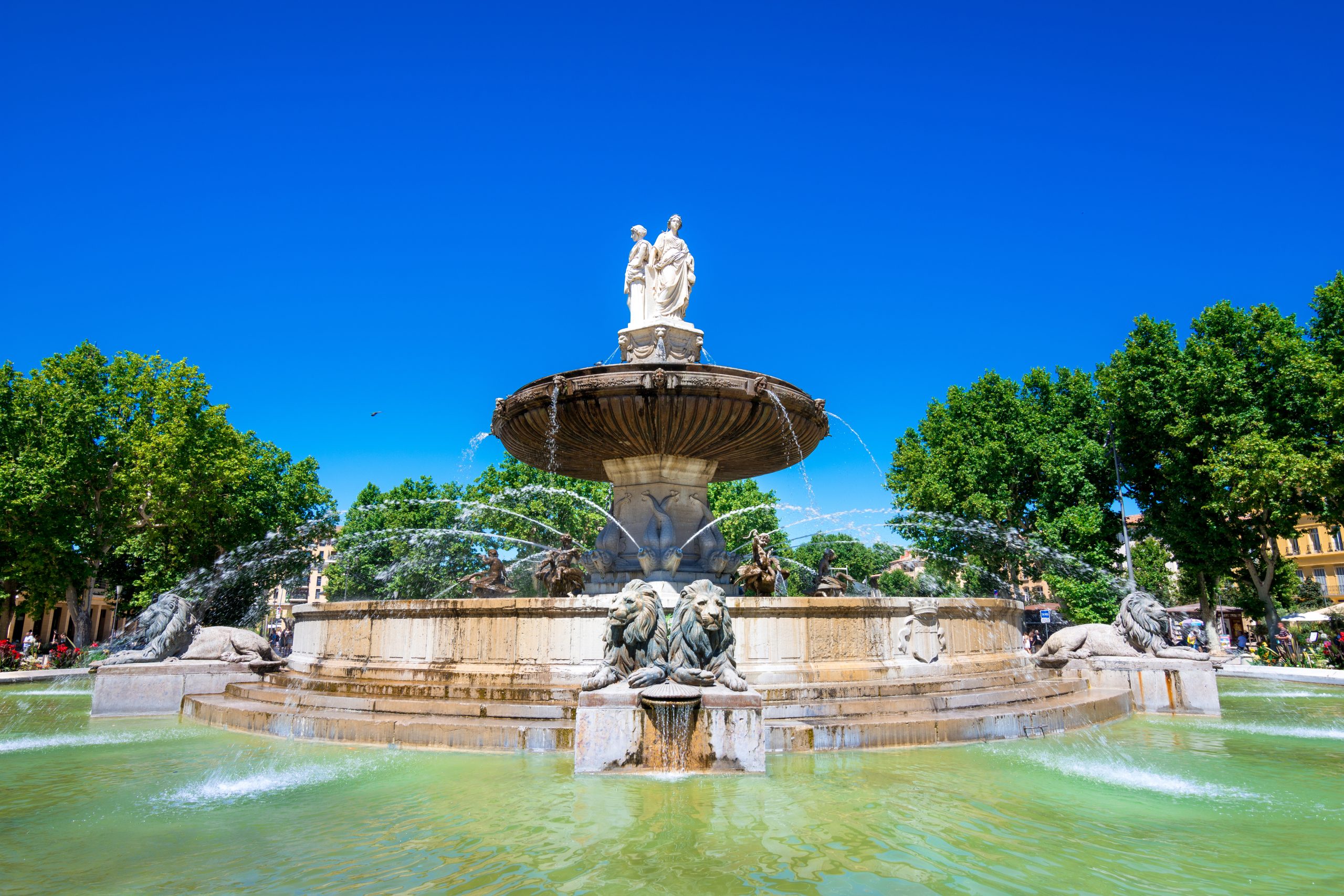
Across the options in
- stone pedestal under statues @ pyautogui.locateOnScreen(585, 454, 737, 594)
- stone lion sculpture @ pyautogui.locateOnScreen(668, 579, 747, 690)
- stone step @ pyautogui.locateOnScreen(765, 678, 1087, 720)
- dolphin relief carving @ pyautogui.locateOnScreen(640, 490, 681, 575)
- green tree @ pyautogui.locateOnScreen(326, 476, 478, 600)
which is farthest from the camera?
green tree @ pyautogui.locateOnScreen(326, 476, 478, 600)

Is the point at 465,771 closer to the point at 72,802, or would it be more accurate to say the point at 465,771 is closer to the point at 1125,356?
the point at 72,802

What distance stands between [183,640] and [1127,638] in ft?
42.2

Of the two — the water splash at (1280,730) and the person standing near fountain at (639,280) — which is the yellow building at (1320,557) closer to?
the water splash at (1280,730)

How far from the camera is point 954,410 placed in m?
28.7

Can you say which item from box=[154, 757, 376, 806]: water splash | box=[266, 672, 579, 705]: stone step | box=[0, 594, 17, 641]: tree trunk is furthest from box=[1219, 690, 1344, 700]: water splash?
box=[0, 594, 17, 641]: tree trunk

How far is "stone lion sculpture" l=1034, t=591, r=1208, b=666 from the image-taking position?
10273 mm

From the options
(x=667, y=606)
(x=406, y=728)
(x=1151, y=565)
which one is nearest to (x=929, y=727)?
(x=667, y=606)

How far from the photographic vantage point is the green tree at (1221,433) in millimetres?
20453

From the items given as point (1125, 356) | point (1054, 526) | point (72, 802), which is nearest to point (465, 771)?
point (72, 802)

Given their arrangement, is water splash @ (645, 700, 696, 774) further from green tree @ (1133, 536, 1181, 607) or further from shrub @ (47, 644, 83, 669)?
green tree @ (1133, 536, 1181, 607)

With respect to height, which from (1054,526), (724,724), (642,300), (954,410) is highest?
(954,410)

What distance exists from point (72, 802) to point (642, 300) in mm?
9880

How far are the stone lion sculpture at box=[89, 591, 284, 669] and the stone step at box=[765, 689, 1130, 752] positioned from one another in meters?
7.50

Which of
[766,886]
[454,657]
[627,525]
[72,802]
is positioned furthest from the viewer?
[627,525]
